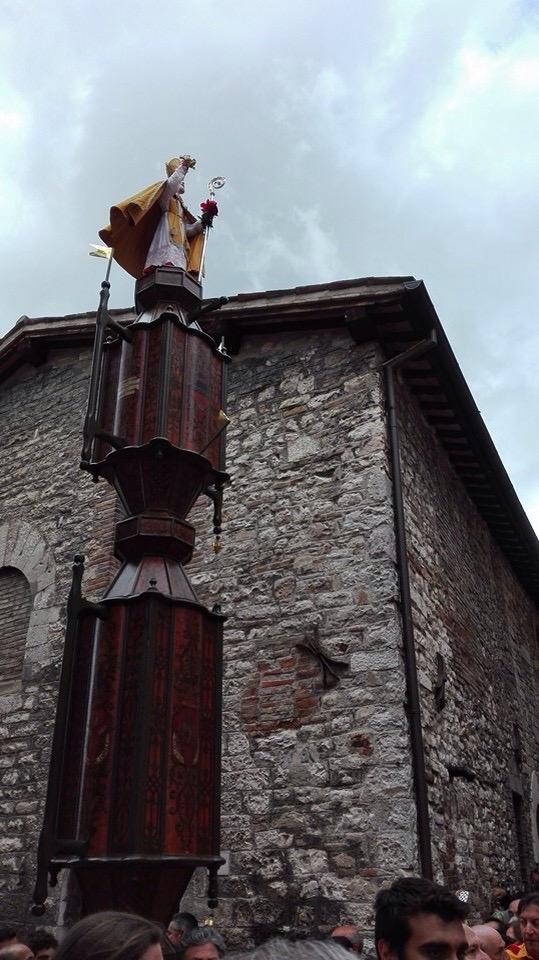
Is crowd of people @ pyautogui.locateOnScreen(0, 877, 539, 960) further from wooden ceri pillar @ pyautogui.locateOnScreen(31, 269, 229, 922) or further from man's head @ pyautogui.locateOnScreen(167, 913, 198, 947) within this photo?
wooden ceri pillar @ pyautogui.locateOnScreen(31, 269, 229, 922)

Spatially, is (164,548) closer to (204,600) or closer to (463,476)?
(204,600)

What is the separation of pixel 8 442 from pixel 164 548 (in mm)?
6421

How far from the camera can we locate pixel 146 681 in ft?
8.76

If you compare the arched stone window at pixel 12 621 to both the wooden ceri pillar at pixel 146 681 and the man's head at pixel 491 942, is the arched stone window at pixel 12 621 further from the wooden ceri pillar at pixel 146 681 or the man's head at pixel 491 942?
the man's head at pixel 491 942

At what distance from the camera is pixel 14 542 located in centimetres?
807

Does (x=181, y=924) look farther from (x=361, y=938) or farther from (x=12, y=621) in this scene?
(x=12, y=621)

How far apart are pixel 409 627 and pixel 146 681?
3537mm

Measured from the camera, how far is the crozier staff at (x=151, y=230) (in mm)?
4207

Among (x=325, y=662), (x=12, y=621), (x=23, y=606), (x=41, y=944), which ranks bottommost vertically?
(x=41, y=944)

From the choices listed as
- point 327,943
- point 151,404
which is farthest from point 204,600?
point 327,943

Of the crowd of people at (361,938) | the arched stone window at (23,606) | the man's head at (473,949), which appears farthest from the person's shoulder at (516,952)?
the arched stone window at (23,606)

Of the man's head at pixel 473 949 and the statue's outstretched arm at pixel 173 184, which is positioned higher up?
the statue's outstretched arm at pixel 173 184

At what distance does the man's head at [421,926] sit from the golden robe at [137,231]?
312cm

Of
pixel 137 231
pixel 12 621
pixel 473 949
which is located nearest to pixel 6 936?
pixel 473 949
